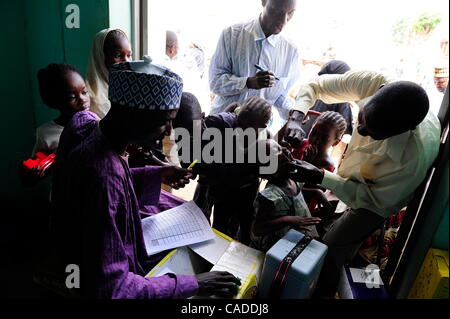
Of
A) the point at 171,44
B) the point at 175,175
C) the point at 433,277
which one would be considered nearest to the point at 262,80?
the point at 175,175

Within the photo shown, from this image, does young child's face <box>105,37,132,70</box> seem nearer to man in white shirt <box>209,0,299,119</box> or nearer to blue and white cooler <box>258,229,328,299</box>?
man in white shirt <box>209,0,299,119</box>

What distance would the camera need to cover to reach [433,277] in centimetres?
95

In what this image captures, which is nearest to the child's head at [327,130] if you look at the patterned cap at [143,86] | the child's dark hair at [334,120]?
the child's dark hair at [334,120]

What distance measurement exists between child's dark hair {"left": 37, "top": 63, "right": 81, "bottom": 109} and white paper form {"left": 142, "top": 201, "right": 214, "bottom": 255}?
0.92m

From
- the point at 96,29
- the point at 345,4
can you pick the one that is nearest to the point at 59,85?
the point at 96,29

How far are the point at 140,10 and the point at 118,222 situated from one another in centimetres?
176

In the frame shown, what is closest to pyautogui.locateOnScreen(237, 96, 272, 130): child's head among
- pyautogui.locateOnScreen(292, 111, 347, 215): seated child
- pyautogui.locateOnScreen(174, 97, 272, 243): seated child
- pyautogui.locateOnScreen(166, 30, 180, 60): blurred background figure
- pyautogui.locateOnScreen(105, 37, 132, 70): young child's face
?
pyautogui.locateOnScreen(174, 97, 272, 243): seated child

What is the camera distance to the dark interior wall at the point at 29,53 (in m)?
2.07

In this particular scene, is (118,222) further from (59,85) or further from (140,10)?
(140,10)

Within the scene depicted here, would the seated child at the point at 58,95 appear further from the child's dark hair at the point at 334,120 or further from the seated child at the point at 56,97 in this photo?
the child's dark hair at the point at 334,120

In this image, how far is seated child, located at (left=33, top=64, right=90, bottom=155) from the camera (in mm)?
1671

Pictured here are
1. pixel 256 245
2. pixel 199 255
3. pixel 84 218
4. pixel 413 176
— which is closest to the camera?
pixel 84 218

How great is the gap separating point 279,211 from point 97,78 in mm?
1516

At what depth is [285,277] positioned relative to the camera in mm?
1105
